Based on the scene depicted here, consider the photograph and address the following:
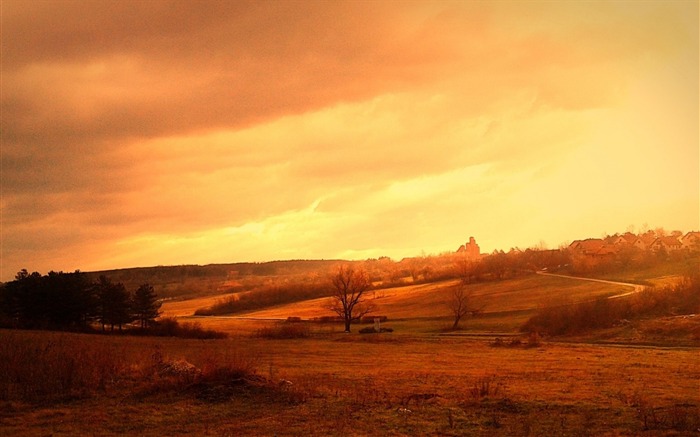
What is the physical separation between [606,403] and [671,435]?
555cm

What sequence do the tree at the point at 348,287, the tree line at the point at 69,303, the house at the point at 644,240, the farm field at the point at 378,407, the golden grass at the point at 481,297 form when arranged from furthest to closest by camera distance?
the house at the point at 644,240, the tree at the point at 348,287, the golden grass at the point at 481,297, the tree line at the point at 69,303, the farm field at the point at 378,407

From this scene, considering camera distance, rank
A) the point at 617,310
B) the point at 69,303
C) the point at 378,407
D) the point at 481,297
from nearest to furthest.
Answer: the point at 378,407 → the point at 617,310 → the point at 69,303 → the point at 481,297

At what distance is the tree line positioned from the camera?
79.6 metres

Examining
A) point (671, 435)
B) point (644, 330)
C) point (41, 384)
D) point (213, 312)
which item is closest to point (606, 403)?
point (671, 435)

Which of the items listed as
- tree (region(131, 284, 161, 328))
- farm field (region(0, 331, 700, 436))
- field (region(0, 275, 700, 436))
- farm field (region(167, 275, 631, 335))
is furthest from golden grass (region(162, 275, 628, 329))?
farm field (region(0, 331, 700, 436))

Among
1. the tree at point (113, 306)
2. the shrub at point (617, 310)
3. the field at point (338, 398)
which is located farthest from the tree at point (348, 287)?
the field at point (338, 398)

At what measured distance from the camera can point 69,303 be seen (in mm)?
80562

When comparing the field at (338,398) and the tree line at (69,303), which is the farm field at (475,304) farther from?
the field at (338,398)

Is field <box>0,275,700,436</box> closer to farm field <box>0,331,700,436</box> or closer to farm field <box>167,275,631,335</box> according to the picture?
farm field <box>0,331,700,436</box>

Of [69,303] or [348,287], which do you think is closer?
[69,303]

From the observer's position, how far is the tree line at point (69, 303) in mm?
79625

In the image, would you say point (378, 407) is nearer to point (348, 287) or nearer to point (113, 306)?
point (113, 306)

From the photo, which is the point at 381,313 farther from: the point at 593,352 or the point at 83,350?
the point at 83,350

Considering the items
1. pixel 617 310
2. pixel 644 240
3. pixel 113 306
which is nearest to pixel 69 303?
pixel 113 306
